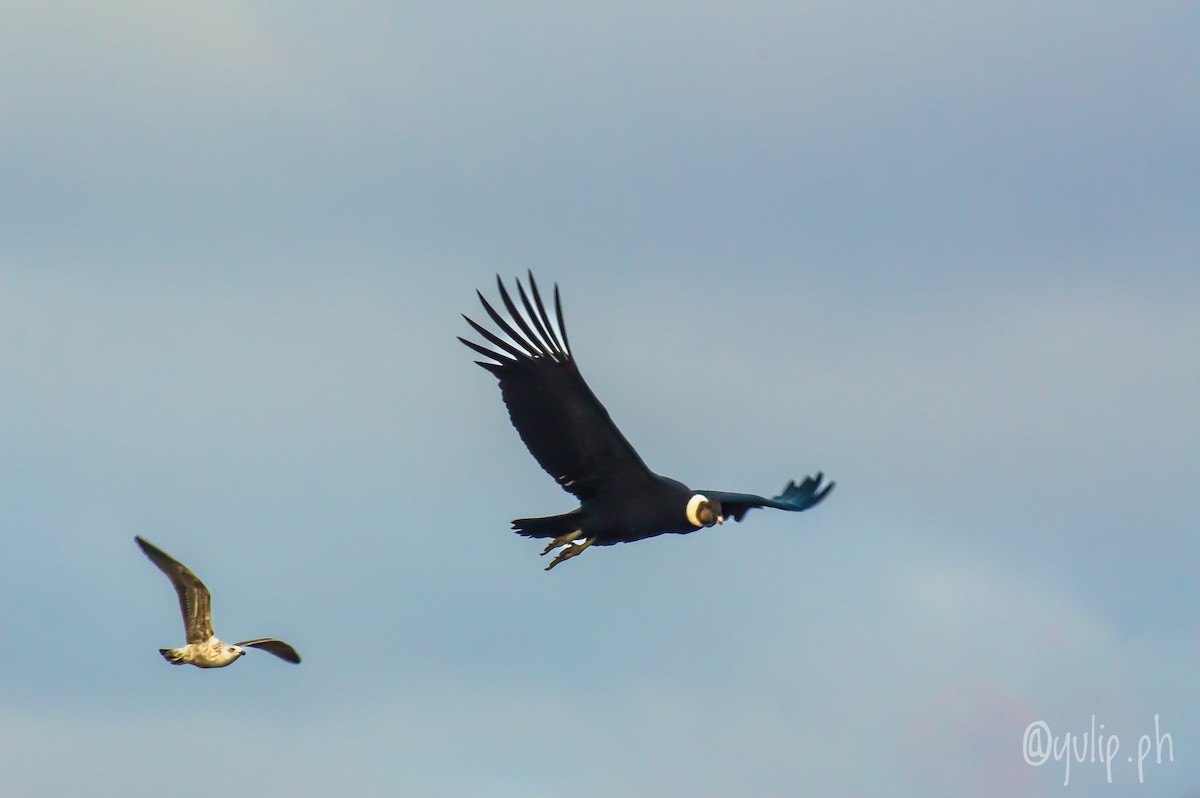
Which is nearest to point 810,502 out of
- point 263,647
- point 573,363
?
point 573,363

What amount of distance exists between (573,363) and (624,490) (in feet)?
7.96

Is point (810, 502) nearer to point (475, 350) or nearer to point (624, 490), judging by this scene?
point (624, 490)

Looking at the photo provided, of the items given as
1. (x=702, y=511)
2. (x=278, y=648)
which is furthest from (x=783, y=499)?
(x=278, y=648)

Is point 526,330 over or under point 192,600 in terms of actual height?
over

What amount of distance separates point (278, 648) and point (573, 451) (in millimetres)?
5172

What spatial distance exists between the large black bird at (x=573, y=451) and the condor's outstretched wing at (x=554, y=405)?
1cm

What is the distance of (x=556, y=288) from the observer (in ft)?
81.3

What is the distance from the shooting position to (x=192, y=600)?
24.0m

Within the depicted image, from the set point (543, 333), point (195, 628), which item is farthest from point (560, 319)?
point (195, 628)

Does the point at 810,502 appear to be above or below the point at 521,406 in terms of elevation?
above

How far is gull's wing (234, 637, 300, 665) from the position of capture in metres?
25.0

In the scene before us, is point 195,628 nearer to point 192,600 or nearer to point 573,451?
point 192,600

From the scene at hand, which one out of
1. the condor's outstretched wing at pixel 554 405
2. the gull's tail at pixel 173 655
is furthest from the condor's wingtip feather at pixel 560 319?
the gull's tail at pixel 173 655

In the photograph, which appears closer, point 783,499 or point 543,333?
point 543,333
